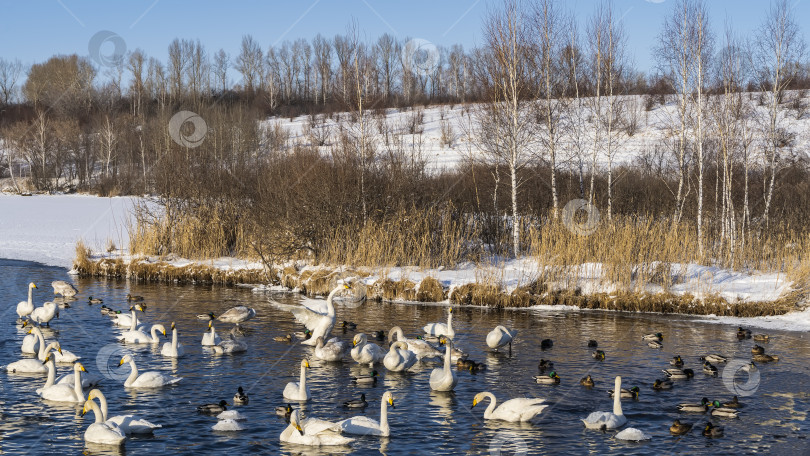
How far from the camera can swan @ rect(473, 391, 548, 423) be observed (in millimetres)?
11688

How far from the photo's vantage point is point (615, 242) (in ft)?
74.0

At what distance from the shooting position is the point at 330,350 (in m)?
15.6

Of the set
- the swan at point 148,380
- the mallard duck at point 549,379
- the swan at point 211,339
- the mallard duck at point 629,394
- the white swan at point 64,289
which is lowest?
the mallard duck at point 629,394

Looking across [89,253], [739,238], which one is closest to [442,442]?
[739,238]

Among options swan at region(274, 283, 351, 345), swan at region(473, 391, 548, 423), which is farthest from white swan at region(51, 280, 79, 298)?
swan at region(473, 391, 548, 423)

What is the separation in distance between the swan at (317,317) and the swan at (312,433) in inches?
237

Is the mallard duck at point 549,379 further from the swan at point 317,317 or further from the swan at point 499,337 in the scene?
the swan at point 317,317

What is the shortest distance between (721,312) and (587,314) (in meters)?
3.61

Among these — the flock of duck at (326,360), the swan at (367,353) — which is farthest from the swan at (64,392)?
the swan at (367,353)

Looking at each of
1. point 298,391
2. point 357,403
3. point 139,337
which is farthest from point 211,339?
point 357,403

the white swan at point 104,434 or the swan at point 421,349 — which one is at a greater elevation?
the swan at point 421,349

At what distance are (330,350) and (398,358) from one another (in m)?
1.69

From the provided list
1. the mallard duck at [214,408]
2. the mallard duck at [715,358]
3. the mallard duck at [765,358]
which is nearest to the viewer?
the mallard duck at [214,408]

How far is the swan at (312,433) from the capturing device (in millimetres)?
10719
